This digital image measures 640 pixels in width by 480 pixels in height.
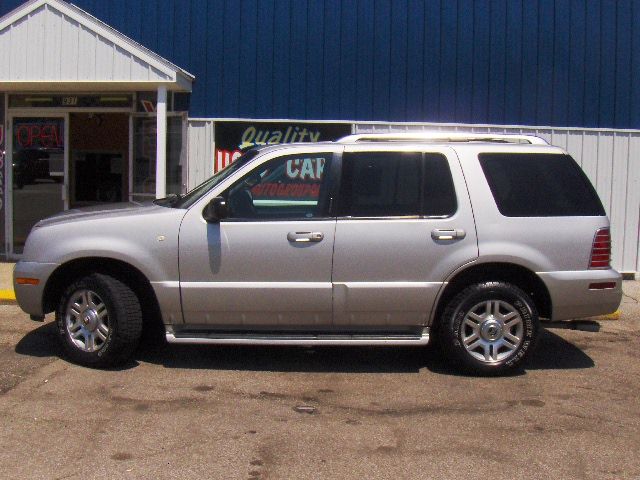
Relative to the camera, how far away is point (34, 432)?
519 centimetres

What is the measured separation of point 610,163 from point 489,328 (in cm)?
610

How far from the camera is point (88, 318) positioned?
Answer: 6609 millimetres

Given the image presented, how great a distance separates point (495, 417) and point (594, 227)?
1933 mm

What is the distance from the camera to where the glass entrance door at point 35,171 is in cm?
1229

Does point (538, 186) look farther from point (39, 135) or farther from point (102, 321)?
point (39, 135)

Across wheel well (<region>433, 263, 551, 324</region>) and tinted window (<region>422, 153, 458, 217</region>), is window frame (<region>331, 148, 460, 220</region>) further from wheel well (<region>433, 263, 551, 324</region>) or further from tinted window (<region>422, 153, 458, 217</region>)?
wheel well (<region>433, 263, 551, 324</region>)

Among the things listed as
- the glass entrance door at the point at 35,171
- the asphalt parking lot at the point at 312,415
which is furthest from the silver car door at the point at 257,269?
the glass entrance door at the point at 35,171

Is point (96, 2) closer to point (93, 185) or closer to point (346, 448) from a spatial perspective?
point (93, 185)

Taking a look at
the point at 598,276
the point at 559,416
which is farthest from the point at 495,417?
the point at 598,276

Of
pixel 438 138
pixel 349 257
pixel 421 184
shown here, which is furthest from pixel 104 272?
pixel 438 138

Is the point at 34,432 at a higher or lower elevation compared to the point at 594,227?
lower

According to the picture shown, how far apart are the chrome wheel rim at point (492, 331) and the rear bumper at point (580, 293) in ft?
1.16

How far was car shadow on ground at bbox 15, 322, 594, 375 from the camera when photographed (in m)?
6.91

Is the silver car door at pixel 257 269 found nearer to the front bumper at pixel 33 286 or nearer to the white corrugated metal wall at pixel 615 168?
the front bumper at pixel 33 286
